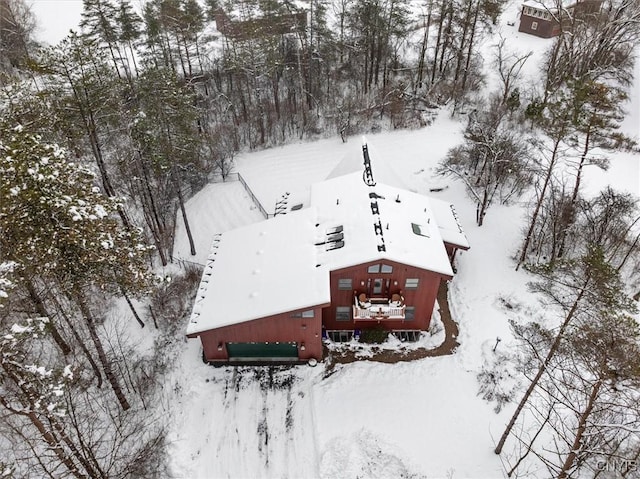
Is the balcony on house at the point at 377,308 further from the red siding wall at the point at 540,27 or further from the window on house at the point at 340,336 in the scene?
the red siding wall at the point at 540,27

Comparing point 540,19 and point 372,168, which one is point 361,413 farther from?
point 540,19

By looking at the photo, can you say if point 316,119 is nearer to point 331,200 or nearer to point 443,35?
point 443,35

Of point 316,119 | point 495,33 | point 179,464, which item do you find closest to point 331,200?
point 179,464

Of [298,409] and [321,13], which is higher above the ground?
[321,13]

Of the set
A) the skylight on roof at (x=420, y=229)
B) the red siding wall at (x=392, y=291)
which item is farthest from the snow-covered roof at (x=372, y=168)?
the red siding wall at (x=392, y=291)

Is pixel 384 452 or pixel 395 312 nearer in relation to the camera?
pixel 384 452

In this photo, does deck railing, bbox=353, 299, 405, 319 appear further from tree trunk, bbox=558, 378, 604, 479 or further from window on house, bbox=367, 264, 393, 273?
tree trunk, bbox=558, 378, 604, 479

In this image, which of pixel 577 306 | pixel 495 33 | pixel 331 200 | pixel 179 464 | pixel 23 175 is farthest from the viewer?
pixel 495 33
